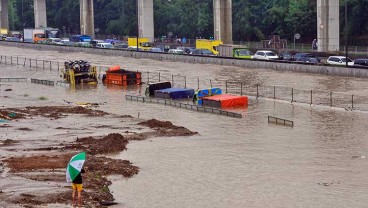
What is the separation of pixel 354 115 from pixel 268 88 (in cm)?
1173

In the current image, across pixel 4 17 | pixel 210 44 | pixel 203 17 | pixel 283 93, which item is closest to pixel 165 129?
pixel 283 93

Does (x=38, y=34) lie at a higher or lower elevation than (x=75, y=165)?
higher

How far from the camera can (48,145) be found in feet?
106

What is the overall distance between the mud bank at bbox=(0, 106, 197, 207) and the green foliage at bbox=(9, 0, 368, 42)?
47397 millimetres

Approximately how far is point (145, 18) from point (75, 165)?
73.1 meters

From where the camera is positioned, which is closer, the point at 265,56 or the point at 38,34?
the point at 265,56

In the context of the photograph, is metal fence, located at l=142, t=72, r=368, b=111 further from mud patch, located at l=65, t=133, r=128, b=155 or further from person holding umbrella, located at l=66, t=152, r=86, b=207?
person holding umbrella, located at l=66, t=152, r=86, b=207

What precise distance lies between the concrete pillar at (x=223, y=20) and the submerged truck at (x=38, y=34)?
2898 cm

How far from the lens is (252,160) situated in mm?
29328

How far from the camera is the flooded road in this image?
24.1m

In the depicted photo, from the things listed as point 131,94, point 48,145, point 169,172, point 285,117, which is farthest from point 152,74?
point 169,172

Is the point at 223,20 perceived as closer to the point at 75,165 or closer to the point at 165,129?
the point at 165,129

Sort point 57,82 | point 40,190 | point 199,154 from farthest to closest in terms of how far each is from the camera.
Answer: point 57,82 < point 199,154 < point 40,190

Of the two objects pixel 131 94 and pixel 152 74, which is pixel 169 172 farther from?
pixel 152 74
